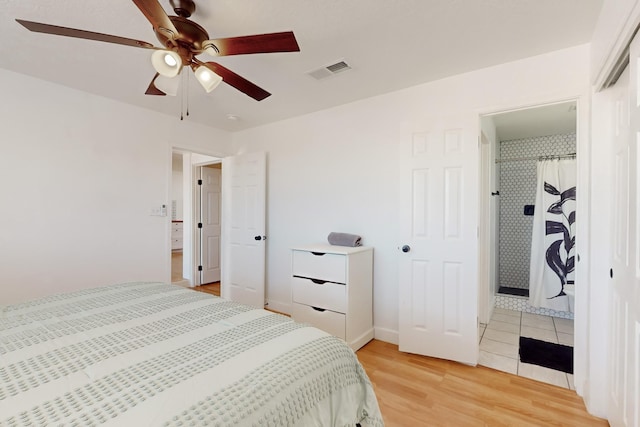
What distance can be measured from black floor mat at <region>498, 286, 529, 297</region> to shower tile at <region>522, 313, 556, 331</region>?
1.64 feet

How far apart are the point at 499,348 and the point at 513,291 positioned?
5.88 ft

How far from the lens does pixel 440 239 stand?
7.90ft

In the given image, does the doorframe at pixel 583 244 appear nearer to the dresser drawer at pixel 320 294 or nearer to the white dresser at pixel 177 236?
the dresser drawer at pixel 320 294

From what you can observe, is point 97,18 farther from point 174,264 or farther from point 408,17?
point 174,264

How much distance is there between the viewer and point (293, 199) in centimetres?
350

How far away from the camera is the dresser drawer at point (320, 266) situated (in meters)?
2.57

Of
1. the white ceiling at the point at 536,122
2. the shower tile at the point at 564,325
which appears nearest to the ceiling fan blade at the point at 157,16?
the white ceiling at the point at 536,122

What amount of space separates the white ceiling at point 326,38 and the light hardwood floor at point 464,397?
2301 millimetres

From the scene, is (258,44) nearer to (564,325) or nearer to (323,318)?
(323,318)

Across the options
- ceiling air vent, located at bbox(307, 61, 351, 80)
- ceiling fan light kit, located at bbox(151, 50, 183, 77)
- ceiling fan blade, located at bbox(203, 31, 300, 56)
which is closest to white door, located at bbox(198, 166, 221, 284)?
ceiling air vent, located at bbox(307, 61, 351, 80)

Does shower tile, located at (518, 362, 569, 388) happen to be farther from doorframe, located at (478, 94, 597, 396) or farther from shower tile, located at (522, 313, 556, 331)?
shower tile, located at (522, 313, 556, 331)

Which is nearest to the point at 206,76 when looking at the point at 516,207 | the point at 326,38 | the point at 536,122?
the point at 326,38

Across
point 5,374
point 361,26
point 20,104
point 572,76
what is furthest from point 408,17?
point 20,104

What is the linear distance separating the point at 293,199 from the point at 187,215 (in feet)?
7.35
